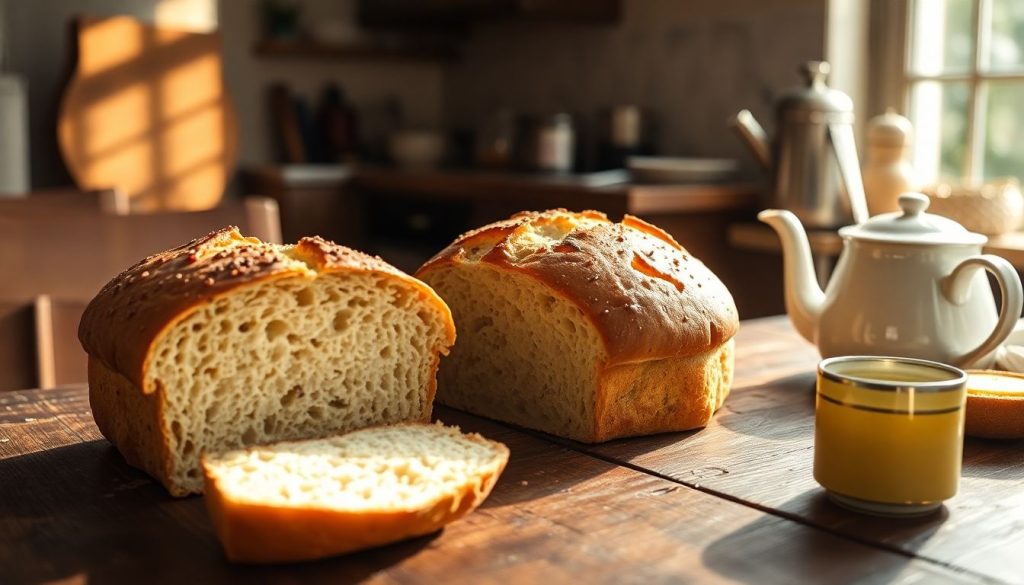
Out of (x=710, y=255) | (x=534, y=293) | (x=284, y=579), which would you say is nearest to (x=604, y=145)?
(x=710, y=255)

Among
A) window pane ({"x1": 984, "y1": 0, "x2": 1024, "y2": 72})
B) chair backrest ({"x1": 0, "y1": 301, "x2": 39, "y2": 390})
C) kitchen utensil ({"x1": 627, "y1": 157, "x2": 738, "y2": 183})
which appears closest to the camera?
chair backrest ({"x1": 0, "y1": 301, "x2": 39, "y2": 390})

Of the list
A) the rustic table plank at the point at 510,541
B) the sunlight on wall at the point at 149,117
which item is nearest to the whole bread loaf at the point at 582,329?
the rustic table plank at the point at 510,541

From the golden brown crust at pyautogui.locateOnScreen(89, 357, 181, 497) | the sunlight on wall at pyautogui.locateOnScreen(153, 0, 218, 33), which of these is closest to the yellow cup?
the golden brown crust at pyautogui.locateOnScreen(89, 357, 181, 497)

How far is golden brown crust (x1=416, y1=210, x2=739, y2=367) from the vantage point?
1.12m

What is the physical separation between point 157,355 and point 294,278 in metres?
0.14

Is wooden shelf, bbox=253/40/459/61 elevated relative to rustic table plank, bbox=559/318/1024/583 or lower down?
elevated

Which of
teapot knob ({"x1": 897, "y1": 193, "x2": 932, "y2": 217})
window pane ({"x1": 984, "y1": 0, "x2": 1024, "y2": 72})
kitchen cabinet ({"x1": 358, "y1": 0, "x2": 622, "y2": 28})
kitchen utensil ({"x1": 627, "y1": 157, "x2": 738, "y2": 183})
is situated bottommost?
kitchen utensil ({"x1": 627, "y1": 157, "x2": 738, "y2": 183})

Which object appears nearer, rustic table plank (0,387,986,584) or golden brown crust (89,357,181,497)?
rustic table plank (0,387,986,584)

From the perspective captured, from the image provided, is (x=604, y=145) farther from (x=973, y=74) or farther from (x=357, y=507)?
Result: (x=357, y=507)

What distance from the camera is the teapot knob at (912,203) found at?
4.13 ft

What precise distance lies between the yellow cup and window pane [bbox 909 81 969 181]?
7.18ft

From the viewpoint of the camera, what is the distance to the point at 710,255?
119 inches

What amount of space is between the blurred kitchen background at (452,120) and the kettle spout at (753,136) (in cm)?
6

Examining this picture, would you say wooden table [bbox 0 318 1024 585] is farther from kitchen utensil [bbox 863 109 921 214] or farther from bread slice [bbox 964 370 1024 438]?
kitchen utensil [bbox 863 109 921 214]
